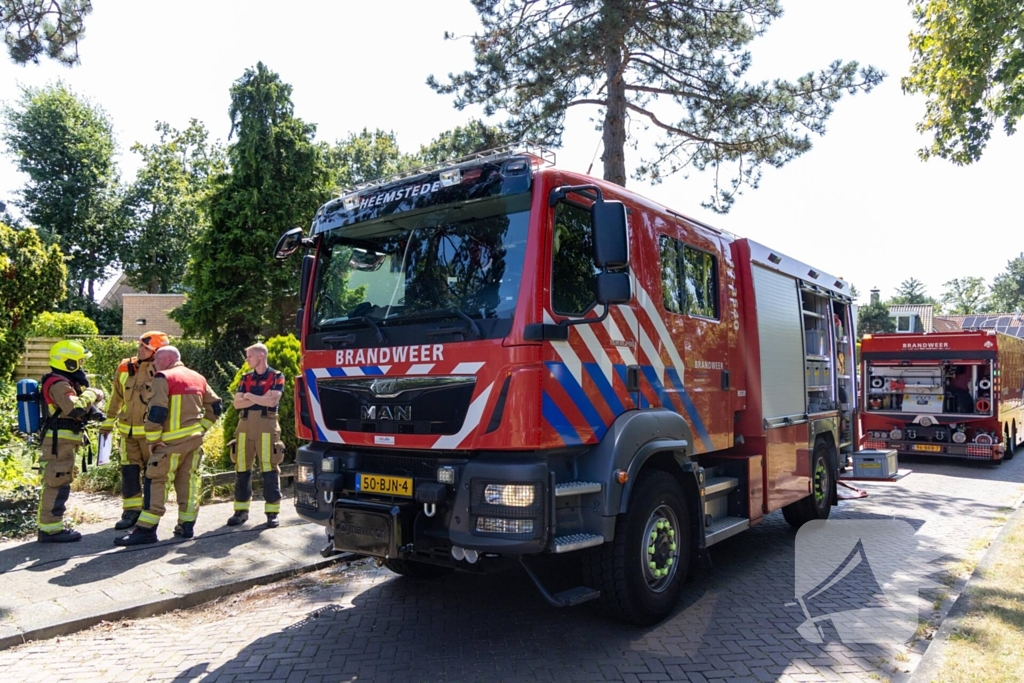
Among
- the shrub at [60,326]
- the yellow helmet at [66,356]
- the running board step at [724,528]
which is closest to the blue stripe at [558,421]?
the running board step at [724,528]

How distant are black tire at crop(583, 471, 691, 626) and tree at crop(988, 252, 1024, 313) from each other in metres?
95.8

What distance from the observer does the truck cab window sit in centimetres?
415

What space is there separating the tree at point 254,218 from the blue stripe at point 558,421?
14.3m

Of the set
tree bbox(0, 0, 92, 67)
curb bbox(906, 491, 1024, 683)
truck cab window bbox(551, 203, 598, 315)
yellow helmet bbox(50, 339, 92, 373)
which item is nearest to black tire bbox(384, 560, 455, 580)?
truck cab window bbox(551, 203, 598, 315)

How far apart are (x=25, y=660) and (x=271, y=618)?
4.66 feet

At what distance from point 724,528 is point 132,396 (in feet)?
18.0

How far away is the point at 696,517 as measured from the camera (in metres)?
5.08

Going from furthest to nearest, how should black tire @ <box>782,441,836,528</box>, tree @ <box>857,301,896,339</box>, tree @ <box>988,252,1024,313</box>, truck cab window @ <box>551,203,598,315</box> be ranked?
tree @ <box>988,252,1024,313</box>
tree @ <box>857,301,896,339</box>
black tire @ <box>782,441,836,528</box>
truck cab window @ <box>551,203,598,315</box>

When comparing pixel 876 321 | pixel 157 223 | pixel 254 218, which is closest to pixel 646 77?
pixel 254 218

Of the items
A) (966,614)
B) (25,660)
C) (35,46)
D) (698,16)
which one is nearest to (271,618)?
(25,660)

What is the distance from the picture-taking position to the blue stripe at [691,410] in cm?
512

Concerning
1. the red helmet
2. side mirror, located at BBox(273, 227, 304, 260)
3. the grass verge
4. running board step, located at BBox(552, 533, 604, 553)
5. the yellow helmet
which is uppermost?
side mirror, located at BBox(273, 227, 304, 260)

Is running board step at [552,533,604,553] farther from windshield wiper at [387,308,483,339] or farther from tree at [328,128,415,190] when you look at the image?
tree at [328,128,415,190]

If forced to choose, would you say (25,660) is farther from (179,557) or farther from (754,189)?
(754,189)
